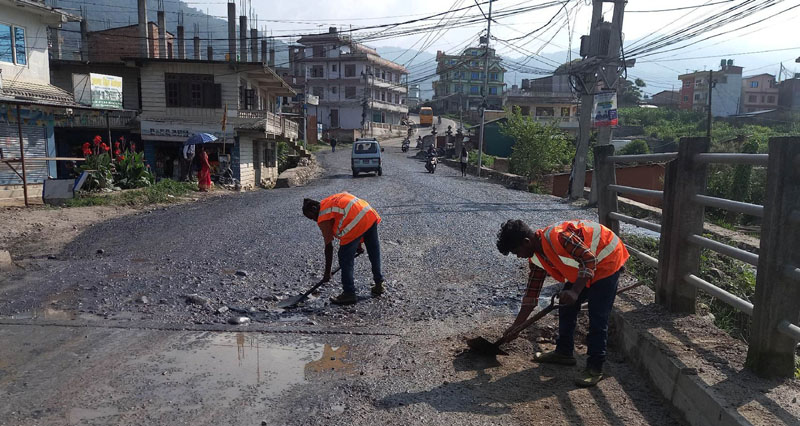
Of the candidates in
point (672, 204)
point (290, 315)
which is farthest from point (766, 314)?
point (290, 315)

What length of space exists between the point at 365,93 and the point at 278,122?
1306 inches

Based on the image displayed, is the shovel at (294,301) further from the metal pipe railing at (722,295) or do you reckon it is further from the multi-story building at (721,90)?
the multi-story building at (721,90)

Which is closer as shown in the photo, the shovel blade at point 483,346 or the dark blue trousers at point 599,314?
the dark blue trousers at point 599,314

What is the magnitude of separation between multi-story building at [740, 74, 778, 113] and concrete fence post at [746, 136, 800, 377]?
203 ft

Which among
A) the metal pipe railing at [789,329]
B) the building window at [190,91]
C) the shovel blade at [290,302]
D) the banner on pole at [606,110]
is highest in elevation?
the building window at [190,91]

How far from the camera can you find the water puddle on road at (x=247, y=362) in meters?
3.88

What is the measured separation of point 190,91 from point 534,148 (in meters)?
15.2

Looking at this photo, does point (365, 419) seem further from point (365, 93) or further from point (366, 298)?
point (365, 93)

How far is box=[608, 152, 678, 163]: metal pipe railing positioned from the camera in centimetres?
464

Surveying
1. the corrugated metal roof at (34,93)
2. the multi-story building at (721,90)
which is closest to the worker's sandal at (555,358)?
the corrugated metal roof at (34,93)

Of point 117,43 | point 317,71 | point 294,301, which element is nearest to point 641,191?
point 294,301

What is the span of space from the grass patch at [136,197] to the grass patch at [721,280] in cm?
1134

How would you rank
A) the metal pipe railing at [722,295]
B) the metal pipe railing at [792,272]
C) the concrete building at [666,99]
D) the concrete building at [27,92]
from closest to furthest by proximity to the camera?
the metal pipe railing at [792,272], the metal pipe railing at [722,295], the concrete building at [27,92], the concrete building at [666,99]

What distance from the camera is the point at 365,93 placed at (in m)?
60.8
